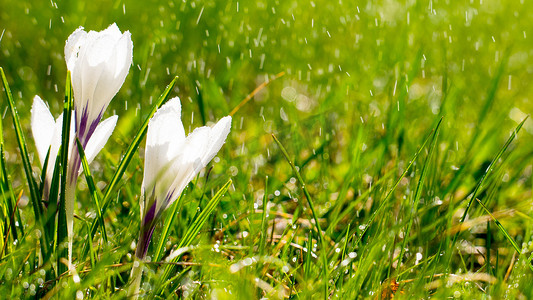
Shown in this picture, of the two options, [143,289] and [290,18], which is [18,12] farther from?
[143,289]

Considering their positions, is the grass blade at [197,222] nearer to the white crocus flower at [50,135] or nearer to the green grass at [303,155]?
the green grass at [303,155]

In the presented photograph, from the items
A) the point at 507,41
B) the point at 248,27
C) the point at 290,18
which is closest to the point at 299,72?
the point at 248,27

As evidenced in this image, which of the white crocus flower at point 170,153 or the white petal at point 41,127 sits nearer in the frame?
the white crocus flower at point 170,153

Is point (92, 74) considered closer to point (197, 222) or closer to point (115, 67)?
point (115, 67)

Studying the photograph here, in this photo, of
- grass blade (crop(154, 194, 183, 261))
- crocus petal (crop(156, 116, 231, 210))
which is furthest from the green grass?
crocus petal (crop(156, 116, 231, 210))

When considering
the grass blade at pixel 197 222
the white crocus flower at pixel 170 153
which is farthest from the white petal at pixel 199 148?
the grass blade at pixel 197 222

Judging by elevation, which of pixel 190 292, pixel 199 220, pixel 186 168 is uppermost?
pixel 186 168

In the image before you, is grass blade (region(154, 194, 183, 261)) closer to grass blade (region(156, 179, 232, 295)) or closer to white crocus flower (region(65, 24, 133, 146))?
grass blade (region(156, 179, 232, 295))
